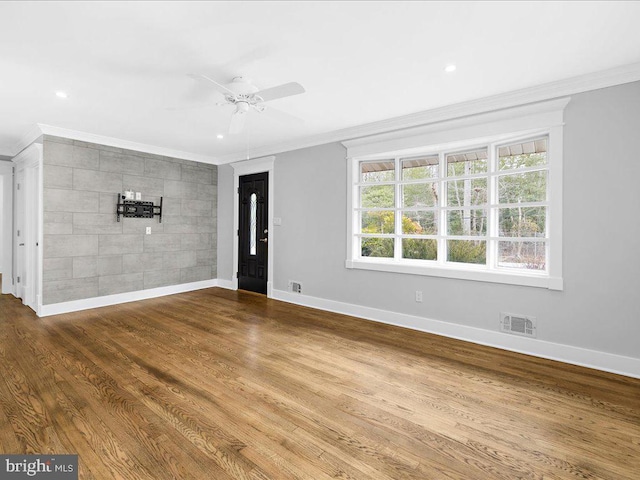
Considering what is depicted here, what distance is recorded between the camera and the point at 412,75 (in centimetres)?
289

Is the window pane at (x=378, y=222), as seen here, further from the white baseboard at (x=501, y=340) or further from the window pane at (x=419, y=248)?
the white baseboard at (x=501, y=340)

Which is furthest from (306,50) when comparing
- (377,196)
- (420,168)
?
(377,196)

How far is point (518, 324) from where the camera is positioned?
332cm

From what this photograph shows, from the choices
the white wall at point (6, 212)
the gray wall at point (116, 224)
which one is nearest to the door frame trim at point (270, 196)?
the gray wall at point (116, 224)

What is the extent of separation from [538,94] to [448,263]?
1.98 meters

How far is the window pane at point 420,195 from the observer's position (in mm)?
4105

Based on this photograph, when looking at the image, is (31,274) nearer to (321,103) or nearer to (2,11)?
(2,11)

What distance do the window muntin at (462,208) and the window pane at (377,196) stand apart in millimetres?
14

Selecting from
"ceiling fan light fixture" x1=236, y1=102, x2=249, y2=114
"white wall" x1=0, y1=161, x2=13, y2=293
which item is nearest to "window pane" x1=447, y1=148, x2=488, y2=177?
"ceiling fan light fixture" x1=236, y1=102, x2=249, y2=114

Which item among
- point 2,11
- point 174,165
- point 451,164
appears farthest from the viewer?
point 174,165

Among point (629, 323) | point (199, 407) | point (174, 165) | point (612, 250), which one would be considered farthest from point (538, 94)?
point (174, 165)

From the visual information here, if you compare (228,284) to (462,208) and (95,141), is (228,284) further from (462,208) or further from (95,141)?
(462,208)

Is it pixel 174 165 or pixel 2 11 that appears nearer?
pixel 2 11

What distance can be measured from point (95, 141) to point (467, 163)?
5.26 metres
